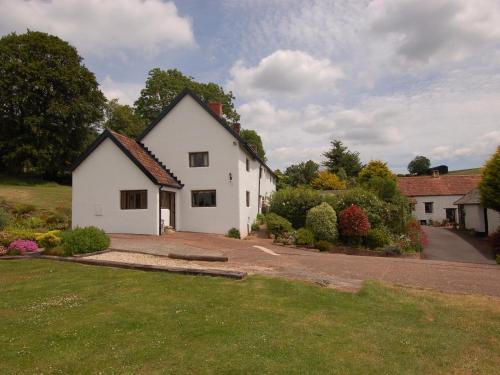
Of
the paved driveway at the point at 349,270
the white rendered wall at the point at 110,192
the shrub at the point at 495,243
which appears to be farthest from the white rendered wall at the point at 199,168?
the shrub at the point at 495,243

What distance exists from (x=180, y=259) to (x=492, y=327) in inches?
382

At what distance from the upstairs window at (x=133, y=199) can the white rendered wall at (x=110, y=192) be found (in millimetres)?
210

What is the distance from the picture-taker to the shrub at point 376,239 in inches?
885

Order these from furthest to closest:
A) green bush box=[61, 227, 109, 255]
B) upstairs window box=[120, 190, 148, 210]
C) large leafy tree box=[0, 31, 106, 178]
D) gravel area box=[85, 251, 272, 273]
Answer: large leafy tree box=[0, 31, 106, 178] → upstairs window box=[120, 190, 148, 210] → green bush box=[61, 227, 109, 255] → gravel area box=[85, 251, 272, 273]

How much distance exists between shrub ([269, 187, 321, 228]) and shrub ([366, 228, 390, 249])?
4.25 metres

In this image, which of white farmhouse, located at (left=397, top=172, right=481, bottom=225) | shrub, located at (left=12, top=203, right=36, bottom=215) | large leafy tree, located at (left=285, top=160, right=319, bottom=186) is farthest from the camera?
large leafy tree, located at (left=285, top=160, right=319, bottom=186)

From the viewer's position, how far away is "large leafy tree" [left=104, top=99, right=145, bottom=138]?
4732cm

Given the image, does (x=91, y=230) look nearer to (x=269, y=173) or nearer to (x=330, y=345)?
(x=330, y=345)

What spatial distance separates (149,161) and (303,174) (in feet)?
119

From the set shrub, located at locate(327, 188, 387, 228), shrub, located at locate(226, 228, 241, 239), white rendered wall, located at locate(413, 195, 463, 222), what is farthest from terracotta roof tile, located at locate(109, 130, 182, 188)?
white rendered wall, located at locate(413, 195, 463, 222)

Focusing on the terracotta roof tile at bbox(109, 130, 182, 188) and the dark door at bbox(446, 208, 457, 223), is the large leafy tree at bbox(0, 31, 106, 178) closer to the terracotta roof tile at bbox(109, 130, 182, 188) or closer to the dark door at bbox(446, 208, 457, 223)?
the terracotta roof tile at bbox(109, 130, 182, 188)

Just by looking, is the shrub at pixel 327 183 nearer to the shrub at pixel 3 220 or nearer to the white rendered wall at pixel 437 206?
the white rendered wall at pixel 437 206

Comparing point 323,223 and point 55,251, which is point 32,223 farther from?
point 323,223

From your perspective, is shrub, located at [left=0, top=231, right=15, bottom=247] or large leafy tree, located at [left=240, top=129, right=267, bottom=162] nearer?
shrub, located at [left=0, top=231, right=15, bottom=247]
